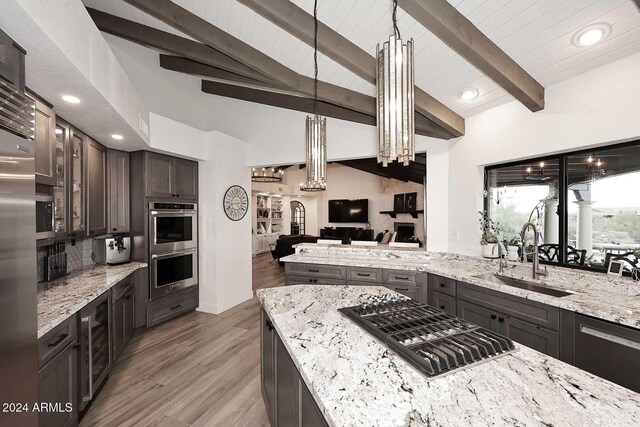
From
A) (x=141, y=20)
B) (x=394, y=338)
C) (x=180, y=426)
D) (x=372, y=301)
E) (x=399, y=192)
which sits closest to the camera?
(x=394, y=338)

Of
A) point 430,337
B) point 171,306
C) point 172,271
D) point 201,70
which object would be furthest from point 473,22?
point 171,306

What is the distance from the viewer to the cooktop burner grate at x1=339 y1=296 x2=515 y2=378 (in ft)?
3.21

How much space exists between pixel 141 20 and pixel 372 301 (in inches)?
145

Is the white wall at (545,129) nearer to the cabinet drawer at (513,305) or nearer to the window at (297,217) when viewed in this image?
the cabinet drawer at (513,305)

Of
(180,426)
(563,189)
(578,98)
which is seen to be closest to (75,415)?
(180,426)

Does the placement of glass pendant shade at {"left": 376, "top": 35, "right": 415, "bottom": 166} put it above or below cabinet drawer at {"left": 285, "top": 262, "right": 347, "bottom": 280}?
above

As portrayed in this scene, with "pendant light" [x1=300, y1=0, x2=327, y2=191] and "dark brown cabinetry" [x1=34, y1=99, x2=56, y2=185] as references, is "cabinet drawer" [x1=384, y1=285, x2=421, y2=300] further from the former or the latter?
"dark brown cabinetry" [x1=34, y1=99, x2=56, y2=185]

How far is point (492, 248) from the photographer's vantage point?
9.81ft

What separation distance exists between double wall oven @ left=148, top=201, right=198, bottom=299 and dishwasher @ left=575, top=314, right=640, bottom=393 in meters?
4.10

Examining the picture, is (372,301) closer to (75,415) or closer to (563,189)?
(75,415)

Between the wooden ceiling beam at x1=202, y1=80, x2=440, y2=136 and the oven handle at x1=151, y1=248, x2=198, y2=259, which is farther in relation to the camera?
the wooden ceiling beam at x1=202, y1=80, x2=440, y2=136

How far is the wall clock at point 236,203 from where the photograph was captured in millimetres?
4167

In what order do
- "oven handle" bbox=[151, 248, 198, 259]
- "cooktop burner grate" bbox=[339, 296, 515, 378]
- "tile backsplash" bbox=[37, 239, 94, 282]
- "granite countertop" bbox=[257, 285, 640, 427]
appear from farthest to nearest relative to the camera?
"oven handle" bbox=[151, 248, 198, 259] < "tile backsplash" bbox=[37, 239, 94, 282] < "cooktop burner grate" bbox=[339, 296, 515, 378] < "granite countertop" bbox=[257, 285, 640, 427]

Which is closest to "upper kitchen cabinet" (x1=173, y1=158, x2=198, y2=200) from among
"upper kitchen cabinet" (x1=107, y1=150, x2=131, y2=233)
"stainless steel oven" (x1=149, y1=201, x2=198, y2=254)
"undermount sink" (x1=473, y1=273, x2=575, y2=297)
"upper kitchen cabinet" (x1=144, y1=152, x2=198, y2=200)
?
"upper kitchen cabinet" (x1=144, y1=152, x2=198, y2=200)
